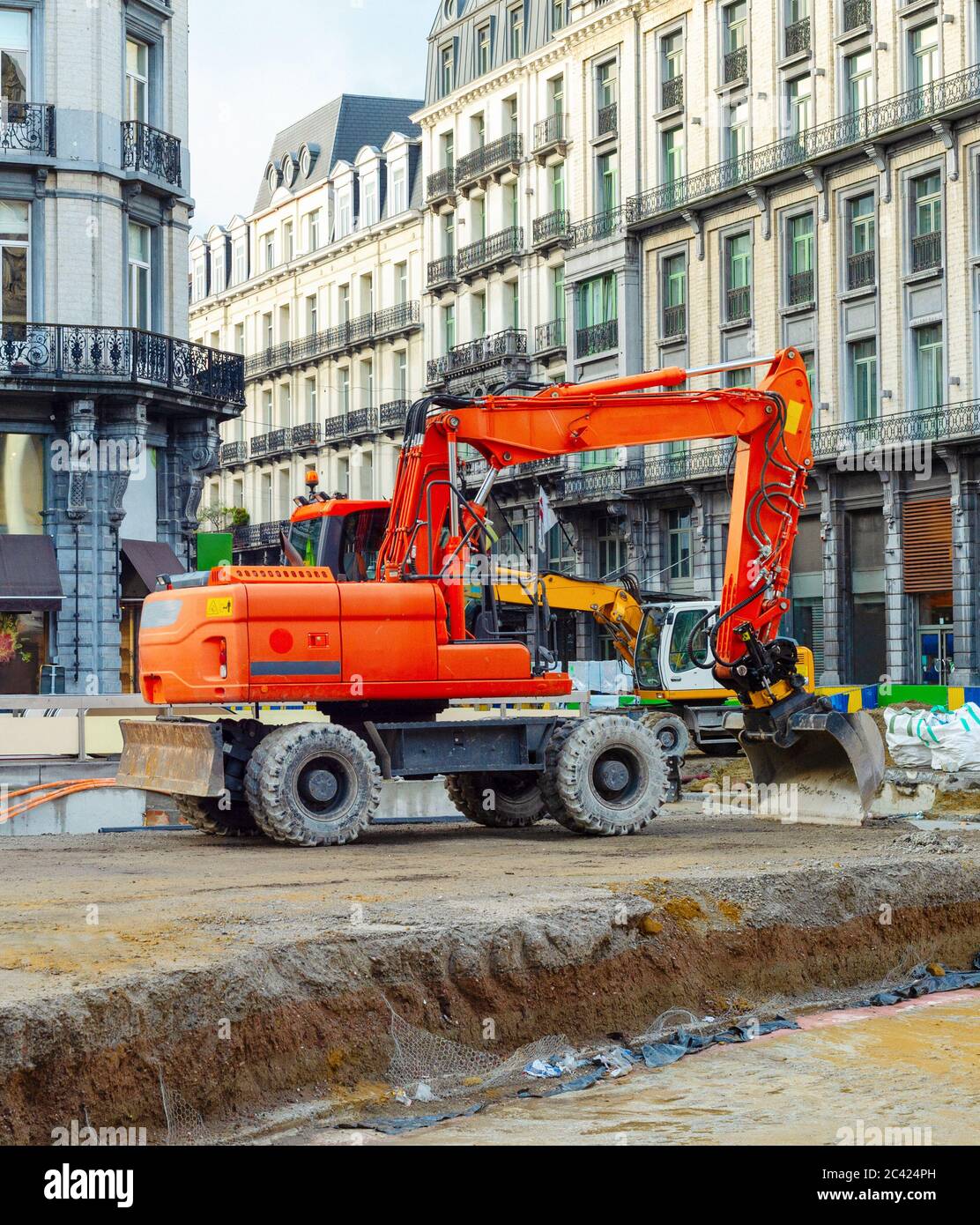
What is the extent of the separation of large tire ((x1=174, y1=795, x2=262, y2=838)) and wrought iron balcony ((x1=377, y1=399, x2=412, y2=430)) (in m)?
41.6

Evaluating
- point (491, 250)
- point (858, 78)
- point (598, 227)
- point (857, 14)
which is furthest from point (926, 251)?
point (491, 250)

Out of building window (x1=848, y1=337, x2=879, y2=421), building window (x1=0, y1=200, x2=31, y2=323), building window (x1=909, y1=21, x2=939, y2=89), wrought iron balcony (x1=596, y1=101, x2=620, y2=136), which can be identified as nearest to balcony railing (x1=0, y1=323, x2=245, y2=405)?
building window (x1=0, y1=200, x2=31, y2=323)

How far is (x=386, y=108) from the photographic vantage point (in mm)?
68812

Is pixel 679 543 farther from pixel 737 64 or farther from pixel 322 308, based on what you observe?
pixel 322 308

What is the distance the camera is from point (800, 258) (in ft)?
140

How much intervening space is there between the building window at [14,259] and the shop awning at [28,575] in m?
4.26

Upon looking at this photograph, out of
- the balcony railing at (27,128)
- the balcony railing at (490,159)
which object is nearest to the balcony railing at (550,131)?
the balcony railing at (490,159)

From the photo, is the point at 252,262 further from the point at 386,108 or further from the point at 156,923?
the point at 156,923

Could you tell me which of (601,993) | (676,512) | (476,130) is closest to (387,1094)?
(601,993)

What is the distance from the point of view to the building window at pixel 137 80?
3434 centimetres

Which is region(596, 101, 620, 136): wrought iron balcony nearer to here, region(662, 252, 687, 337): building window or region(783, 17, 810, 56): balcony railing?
region(662, 252, 687, 337): building window

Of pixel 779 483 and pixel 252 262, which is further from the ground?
pixel 252 262

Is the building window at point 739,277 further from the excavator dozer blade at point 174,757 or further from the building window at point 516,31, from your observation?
the excavator dozer blade at point 174,757
